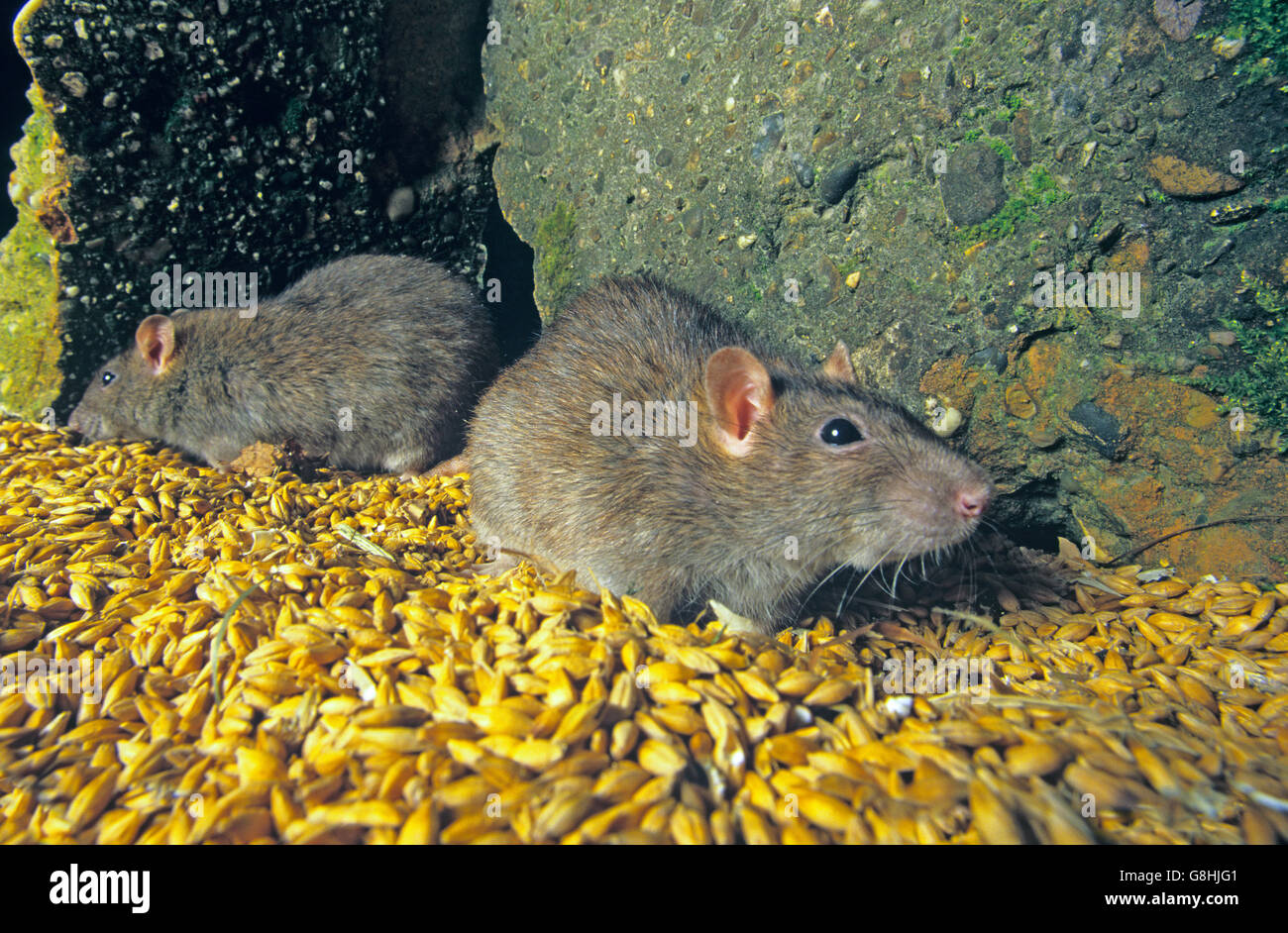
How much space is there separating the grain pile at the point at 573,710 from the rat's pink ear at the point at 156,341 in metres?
1.79

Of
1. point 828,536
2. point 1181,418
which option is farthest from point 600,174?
point 1181,418

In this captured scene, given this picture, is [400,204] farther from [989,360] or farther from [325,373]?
[989,360]

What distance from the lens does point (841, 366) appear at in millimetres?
3314

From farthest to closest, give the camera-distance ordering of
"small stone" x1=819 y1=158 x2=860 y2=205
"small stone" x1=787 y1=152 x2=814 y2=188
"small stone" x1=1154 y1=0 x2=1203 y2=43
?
"small stone" x1=787 y1=152 x2=814 y2=188 < "small stone" x1=819 y1=158 x2=860 y2=205 < "small stone" x1=1154 y1=0 x2=1203 y2=43

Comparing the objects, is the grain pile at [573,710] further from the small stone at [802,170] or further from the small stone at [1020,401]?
the small stone at [802,170]

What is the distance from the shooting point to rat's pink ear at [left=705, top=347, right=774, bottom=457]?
288 centimetres

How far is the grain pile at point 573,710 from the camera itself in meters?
1.83

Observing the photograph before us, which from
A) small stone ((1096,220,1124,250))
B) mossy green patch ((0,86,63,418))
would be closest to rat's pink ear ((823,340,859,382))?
small stone ((1096,220,1124,250))

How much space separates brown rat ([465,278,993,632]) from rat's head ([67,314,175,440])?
9.99 ft

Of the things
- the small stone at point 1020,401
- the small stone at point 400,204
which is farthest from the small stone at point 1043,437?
the small stone at point 400,204

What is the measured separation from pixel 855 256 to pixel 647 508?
5.24 feet

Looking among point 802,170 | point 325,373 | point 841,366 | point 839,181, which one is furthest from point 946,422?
point 325,373

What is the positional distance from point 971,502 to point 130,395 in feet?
18.3

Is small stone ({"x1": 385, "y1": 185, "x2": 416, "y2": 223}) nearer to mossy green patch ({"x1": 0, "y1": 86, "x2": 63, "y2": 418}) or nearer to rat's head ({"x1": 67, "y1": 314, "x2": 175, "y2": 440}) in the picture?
rat's head ({"x1": 67, "y1": 314, "x2": 175, "y2": 440})
